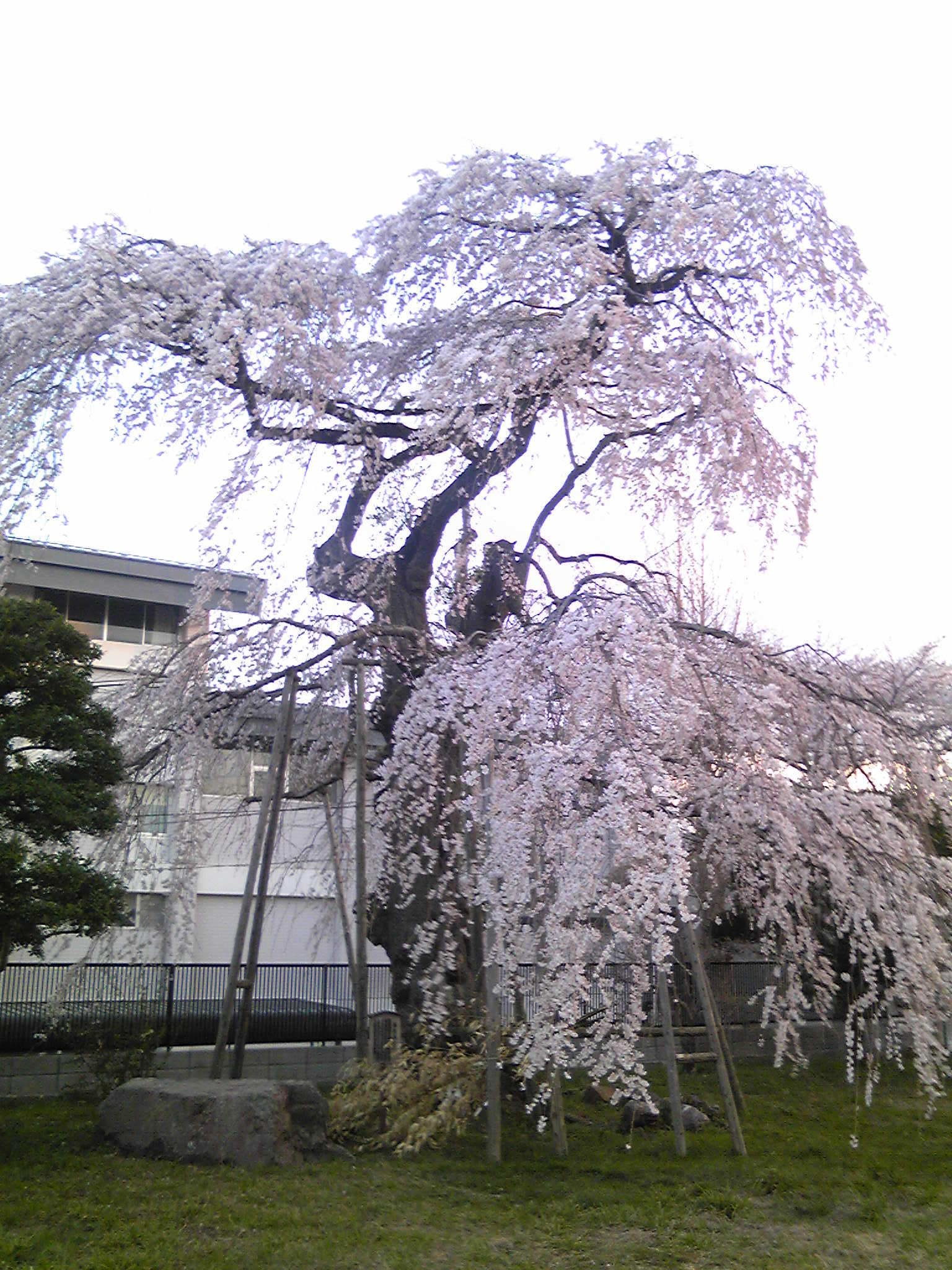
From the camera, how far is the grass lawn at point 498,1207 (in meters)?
5.27

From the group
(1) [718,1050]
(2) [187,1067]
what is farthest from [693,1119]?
(2) [187,1067]

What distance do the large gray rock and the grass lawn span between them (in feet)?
0.50

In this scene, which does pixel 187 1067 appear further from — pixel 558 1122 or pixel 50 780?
pixel 50 780

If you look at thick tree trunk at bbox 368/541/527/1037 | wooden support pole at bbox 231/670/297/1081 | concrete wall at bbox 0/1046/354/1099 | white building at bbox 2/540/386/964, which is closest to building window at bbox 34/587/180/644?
white building at bbox 2/540/386/964

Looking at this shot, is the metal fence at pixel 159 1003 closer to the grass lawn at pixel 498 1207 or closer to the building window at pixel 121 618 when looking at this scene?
the grass lawn at pixel 498 1207

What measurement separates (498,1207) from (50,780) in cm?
391

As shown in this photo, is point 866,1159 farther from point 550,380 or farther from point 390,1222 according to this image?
point 550,380

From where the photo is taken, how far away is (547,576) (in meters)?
9.02

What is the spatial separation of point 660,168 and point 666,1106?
7.68 metres

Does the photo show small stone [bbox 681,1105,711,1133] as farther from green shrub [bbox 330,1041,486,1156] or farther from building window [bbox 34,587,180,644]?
building window [bbox 34,587,180,644]

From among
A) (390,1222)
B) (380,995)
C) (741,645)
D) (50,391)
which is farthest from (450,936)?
→ (380,995)

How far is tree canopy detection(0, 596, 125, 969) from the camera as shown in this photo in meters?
6.77

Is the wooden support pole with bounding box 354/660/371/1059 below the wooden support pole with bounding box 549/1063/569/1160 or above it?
above

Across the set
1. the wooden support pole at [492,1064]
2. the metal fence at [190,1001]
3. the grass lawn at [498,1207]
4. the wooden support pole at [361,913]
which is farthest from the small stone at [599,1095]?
the wooden support pole at [361,913]
